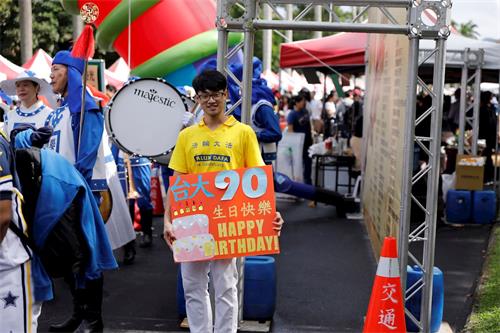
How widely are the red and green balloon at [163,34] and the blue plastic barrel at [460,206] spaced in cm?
416

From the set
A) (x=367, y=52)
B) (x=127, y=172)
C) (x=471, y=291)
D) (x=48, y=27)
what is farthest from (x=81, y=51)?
(x=48, y=27)

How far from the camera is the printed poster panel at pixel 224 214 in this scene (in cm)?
518

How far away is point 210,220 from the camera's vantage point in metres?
5.24

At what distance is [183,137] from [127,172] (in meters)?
4.48

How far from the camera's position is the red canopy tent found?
1415 cm

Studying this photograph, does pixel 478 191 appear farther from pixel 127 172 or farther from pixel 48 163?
pixel 48 163

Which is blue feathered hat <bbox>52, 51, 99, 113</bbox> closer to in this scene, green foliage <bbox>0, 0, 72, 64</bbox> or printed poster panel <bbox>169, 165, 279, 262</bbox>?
printed poster panel <bbox>169, 165, 279, 262</bbox>

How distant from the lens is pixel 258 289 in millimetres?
6633

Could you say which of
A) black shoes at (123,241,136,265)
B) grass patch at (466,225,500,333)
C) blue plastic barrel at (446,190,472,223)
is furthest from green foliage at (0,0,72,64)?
grass patch at (466,225,500,333)

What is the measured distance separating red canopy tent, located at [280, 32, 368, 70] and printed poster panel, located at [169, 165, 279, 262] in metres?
9.19

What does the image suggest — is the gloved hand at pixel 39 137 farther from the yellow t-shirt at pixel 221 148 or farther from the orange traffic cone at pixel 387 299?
the orange traffic cone at pixel 387 299

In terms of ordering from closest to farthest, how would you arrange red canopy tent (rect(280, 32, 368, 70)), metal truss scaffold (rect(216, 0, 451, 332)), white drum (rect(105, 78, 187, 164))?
metal truss scaffold (rect(216, 0, 451, 332)) < white drum (rect(105, 78, 187, 164)) < red canopy tent (rect(280, 32, 368, 70))

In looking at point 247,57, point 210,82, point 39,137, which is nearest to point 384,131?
point 247,57

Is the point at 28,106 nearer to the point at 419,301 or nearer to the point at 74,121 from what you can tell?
the point at 74,121
